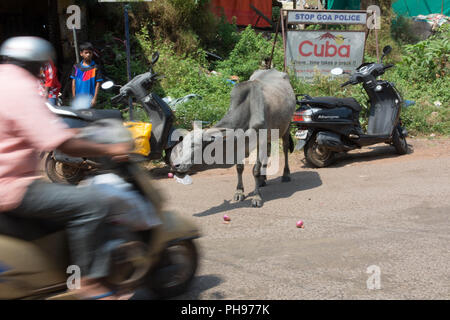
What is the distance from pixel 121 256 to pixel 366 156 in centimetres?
726

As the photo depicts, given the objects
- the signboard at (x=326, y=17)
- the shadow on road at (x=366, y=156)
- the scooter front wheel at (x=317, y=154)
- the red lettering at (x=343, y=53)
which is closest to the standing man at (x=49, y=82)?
the scooter front wheel at (x=317, y=154)

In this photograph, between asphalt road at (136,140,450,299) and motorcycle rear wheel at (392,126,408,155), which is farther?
motorcycle rear wheel at (392,126,408,155)

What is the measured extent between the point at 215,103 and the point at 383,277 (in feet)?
22.5

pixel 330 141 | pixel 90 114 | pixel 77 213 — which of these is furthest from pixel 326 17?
pixel 77 213

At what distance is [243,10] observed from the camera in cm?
1811

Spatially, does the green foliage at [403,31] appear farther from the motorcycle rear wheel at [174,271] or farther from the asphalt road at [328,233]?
the motorcycle rear wheel at [174,271]

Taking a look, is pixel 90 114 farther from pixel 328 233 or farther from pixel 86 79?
pixel 328 233

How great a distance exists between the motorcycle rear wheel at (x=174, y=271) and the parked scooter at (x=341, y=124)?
5.16 meters

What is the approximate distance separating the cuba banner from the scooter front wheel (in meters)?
3.91

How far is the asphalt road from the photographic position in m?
4.20

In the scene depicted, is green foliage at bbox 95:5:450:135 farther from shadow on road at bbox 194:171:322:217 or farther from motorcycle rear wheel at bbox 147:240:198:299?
motorcycle rear wheel at bbox 147:240:198:299

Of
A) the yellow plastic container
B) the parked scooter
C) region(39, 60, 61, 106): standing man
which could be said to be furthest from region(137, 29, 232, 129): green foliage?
region(39, 60, 61, 106): standing man
